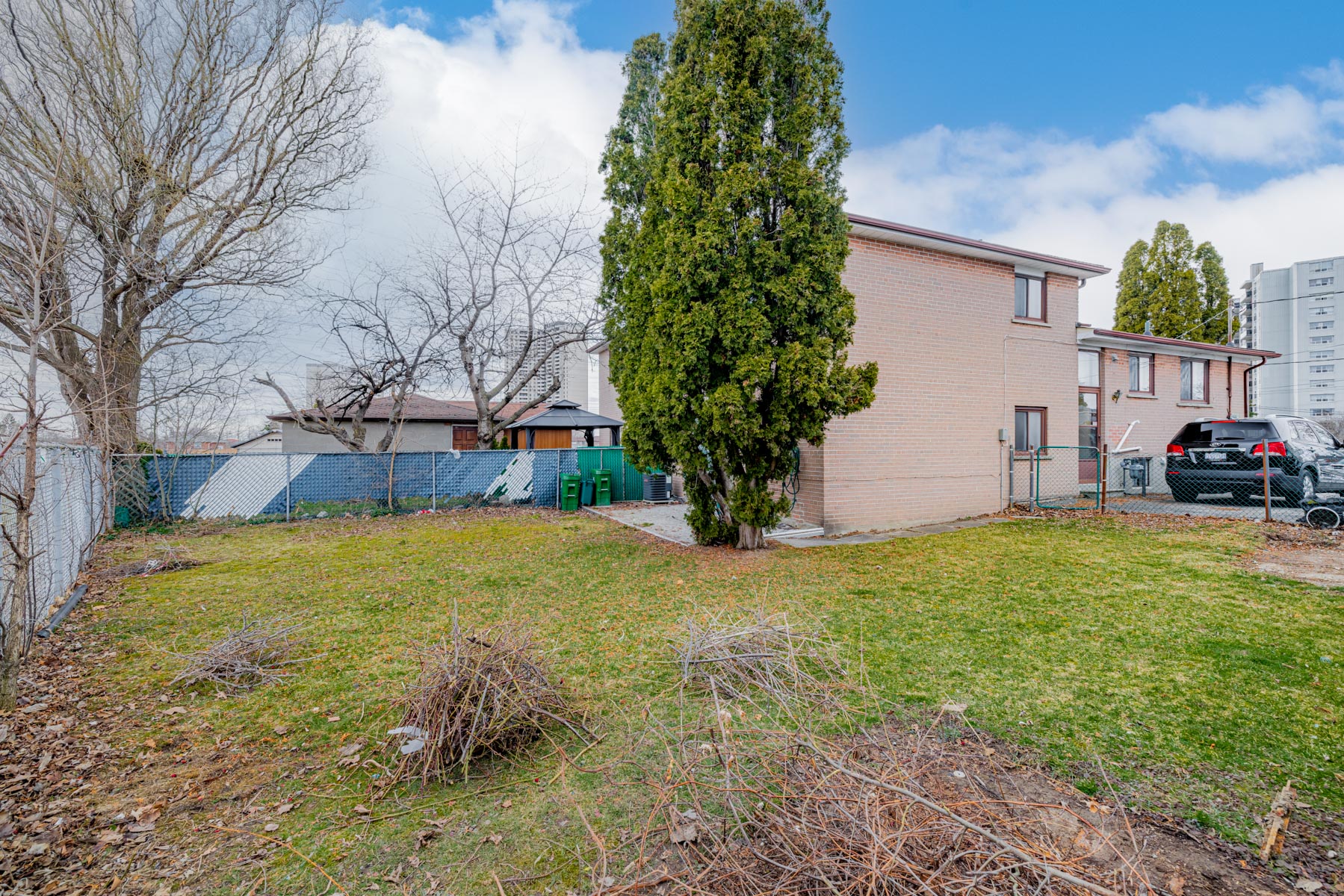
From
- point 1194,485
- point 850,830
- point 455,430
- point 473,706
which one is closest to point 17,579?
point 473,706

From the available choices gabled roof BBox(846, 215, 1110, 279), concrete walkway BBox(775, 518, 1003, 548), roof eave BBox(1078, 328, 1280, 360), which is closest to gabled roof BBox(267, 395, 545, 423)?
concrete walkway BBox(775, 518, 1003, 548)

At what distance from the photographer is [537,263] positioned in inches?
567

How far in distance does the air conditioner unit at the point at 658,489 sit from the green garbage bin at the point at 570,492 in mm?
1949

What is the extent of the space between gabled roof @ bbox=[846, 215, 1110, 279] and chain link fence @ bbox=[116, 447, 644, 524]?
8.12 meters

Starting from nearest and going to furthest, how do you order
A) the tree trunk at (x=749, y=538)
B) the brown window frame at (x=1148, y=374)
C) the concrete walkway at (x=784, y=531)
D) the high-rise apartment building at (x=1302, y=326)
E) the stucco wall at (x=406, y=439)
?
the tree trunk at (x=749, y=538) → the concrete walkway at (x=784, y=531) → the brown window frame at (x=1148, y=374) → the stucco wall at (x=406, y=439) → the high-rise apartment building at (x=1302, y=326)

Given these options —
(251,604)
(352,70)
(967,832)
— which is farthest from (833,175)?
(352,70)

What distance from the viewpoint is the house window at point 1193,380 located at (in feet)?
50.9

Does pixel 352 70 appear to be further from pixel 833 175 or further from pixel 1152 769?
pixel 1152 769

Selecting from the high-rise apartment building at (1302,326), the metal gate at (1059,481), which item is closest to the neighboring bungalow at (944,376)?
the metal gate at (1059,481)

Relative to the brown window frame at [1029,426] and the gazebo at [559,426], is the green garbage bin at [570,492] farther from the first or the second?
the brown window frame at [1029,426]

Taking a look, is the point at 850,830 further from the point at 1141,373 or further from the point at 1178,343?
the point at 1178,343

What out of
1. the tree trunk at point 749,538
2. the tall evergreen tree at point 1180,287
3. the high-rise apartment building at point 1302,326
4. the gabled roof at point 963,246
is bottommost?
the tree trunk at point 749,538

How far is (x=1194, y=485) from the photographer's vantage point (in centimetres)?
1179

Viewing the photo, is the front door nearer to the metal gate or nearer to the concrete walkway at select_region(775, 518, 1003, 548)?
the metal gate
